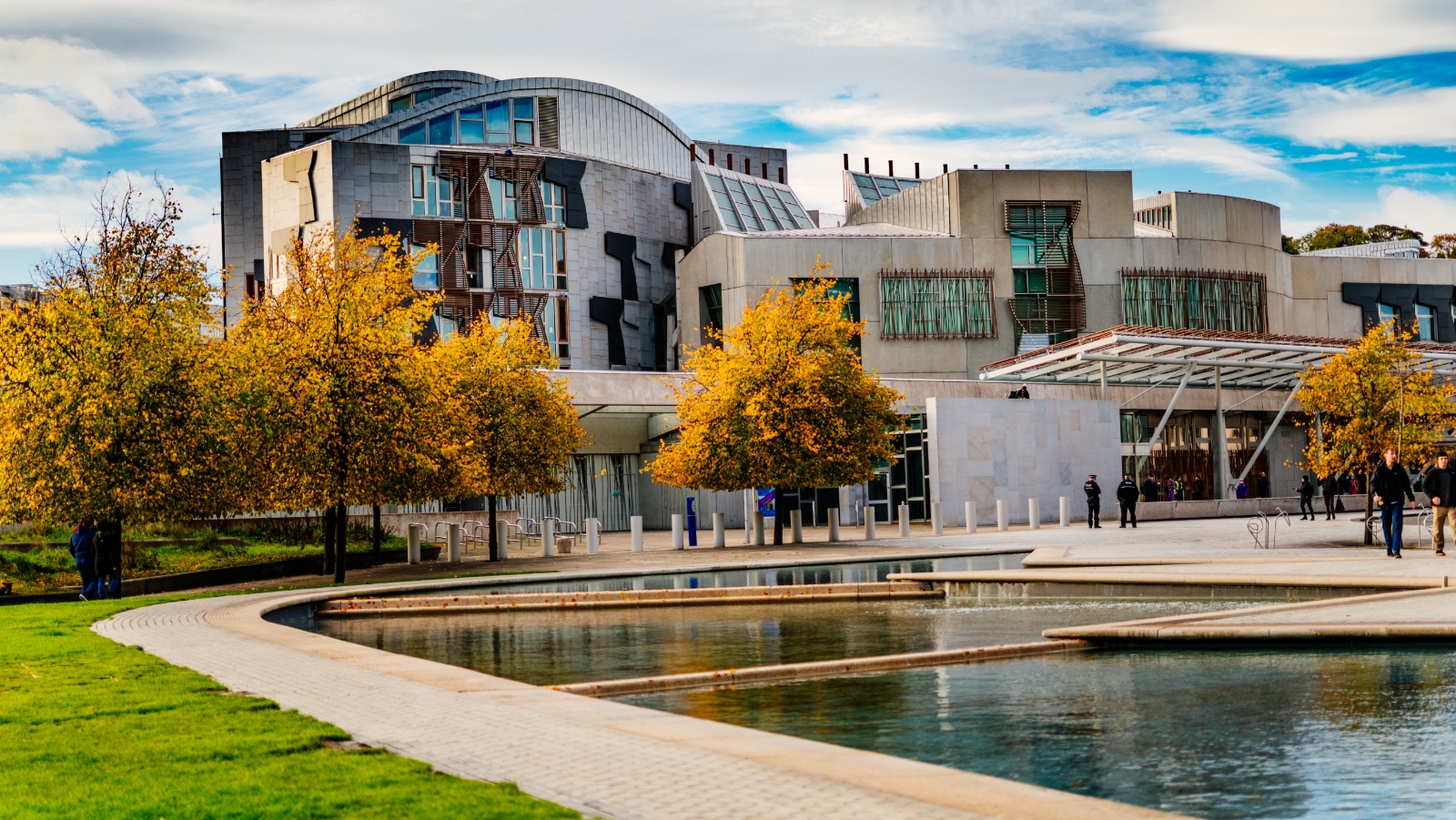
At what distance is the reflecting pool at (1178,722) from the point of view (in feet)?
22.2

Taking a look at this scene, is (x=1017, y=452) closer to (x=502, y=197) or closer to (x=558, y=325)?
(x=558, y=325)

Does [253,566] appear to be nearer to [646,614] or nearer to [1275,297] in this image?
[646,614]

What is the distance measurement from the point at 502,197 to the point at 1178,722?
57487 mm

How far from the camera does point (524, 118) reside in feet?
225

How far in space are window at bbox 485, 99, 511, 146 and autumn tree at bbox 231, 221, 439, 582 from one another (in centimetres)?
4251

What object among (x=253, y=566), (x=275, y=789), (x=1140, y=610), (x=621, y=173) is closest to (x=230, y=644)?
(x=275, y=789)

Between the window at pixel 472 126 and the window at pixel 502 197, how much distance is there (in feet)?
13.4

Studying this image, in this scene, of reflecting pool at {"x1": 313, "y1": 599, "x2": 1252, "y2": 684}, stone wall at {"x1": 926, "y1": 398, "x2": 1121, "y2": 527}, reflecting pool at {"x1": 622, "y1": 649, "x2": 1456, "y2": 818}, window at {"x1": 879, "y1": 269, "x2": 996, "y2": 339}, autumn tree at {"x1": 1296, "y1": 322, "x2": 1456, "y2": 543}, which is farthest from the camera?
window at {"x1": 879, "y1": 269, "x2": 996, "y2": 339}

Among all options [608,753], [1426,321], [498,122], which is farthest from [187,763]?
[1426,321]

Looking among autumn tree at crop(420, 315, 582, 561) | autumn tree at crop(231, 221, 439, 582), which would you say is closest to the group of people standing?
autumn tree at crop(231, 221, 439, 582)

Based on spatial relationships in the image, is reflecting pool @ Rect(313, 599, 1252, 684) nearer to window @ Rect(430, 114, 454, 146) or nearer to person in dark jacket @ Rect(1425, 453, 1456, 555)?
person in dark jacket @ Rect(1425, 453, 1456, 555)

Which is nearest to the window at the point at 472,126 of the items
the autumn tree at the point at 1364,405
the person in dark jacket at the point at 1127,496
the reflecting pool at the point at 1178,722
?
the person in dark jacket at the point at 1127,496

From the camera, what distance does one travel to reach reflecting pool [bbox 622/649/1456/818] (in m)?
6.78

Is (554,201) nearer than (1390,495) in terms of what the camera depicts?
No
